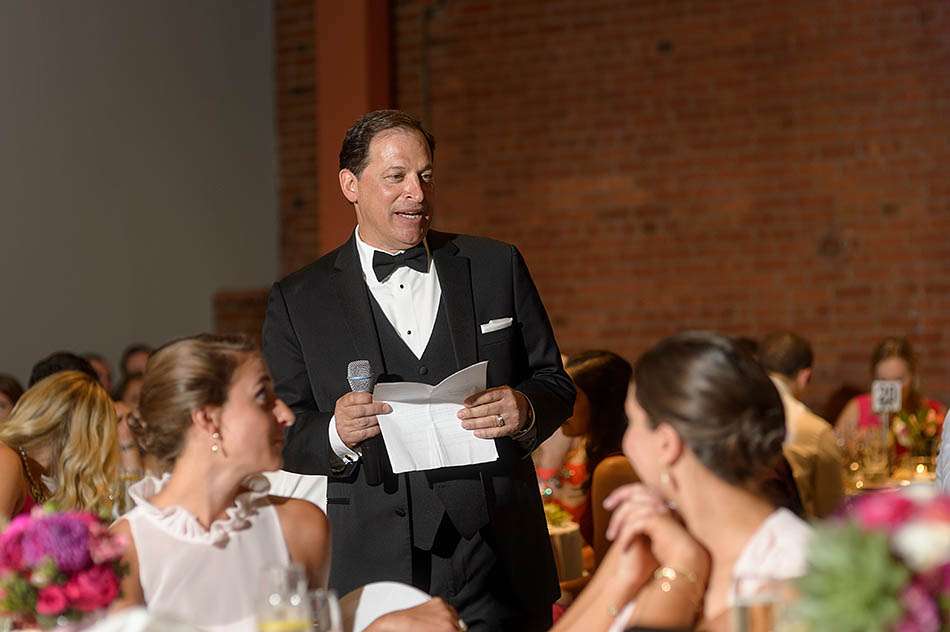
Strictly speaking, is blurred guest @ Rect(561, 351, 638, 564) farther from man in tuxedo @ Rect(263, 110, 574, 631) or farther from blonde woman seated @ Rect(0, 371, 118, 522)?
blonde woman seated @ Rect(0, 371, 118, 522)

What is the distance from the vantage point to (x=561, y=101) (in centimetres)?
860

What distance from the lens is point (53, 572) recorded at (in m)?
2.02

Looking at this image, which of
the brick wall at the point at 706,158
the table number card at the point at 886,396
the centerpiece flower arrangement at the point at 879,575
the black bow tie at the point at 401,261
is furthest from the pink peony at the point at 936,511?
the brick wall at the point at 706,158

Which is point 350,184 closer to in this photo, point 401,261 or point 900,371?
point 401,261

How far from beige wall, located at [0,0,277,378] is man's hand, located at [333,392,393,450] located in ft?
16.3

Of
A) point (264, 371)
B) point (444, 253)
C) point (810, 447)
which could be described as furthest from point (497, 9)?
point (264, 371)

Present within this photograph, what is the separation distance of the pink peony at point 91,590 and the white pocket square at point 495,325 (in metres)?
1.28

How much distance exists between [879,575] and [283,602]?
84 cm

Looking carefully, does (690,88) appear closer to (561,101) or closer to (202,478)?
(561,101)

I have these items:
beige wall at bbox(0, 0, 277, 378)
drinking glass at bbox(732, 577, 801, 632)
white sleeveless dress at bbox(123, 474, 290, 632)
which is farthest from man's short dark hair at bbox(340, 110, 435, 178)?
beige wall at bbox(0, 0, 277, 378)

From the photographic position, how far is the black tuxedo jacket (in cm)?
307

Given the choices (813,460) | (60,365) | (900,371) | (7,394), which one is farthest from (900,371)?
(7,394)

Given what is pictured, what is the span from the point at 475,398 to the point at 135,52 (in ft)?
19.6

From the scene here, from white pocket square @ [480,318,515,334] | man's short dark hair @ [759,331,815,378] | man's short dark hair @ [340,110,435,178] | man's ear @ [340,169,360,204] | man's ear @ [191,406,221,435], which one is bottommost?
man's short dark hair @ [759,331,815,378]
